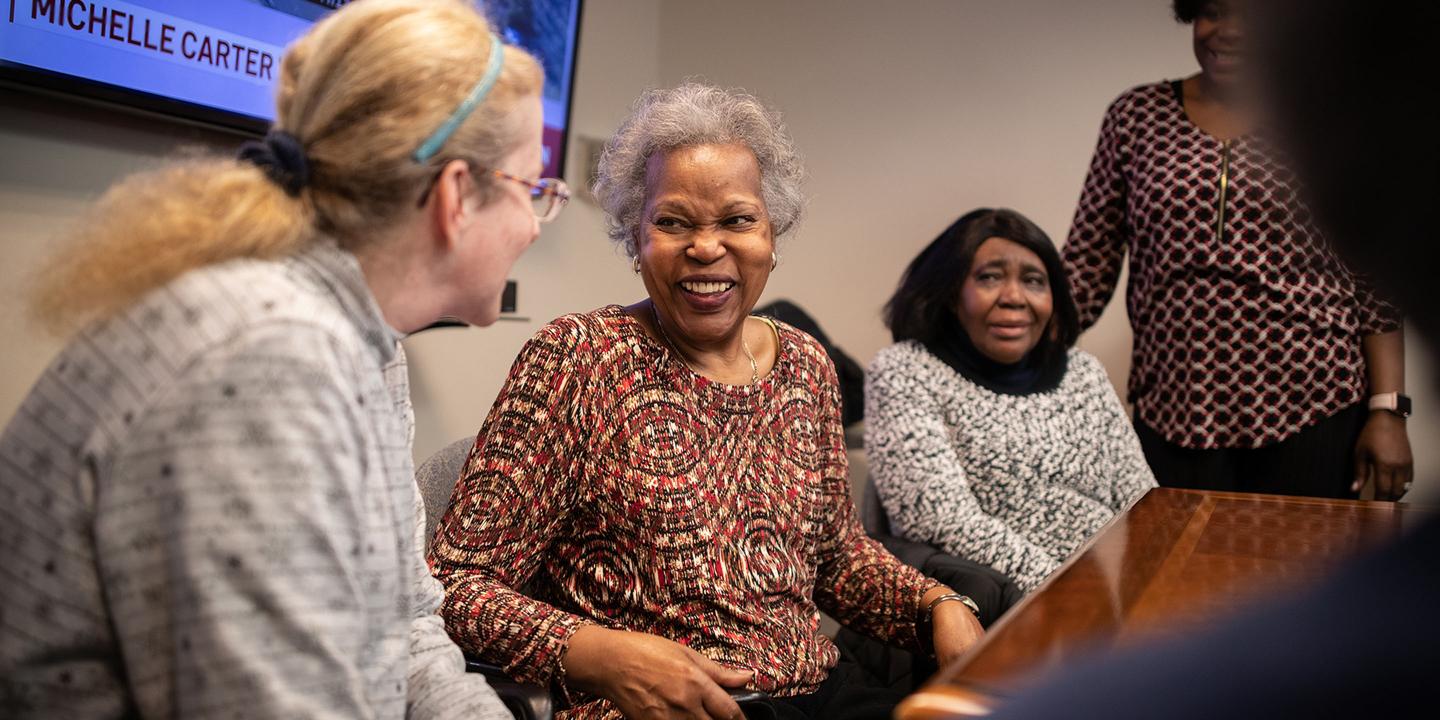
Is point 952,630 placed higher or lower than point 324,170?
lower

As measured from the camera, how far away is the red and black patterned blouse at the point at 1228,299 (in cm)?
225

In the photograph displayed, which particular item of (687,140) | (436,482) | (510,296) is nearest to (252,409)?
(436,482)

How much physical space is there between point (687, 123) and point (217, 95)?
1.11m

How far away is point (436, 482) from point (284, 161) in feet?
2.39

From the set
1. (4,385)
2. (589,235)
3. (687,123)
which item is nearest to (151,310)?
(687,123)

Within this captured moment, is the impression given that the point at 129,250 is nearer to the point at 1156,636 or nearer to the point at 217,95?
the point at 1156,636

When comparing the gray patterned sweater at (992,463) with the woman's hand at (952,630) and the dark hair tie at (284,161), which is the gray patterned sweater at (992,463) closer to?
the woman's hand at (952,630)

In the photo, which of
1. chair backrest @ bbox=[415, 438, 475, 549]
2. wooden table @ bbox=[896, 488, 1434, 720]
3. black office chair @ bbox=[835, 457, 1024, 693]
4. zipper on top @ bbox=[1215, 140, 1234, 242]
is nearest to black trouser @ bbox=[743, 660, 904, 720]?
black office chair @ bbox=[835, 457, 1024, 693]

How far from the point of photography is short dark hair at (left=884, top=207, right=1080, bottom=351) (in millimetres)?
2369

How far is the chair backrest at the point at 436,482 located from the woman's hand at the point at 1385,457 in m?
1.84

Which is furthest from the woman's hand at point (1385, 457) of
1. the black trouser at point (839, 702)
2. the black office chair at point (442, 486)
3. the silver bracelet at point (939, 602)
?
the black office chair at point (442, 486)

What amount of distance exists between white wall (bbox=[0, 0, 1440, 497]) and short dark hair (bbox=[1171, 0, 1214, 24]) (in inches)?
31.9

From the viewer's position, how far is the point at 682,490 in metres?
1.40

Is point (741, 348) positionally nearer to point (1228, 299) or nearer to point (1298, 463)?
point (1228, 299)
